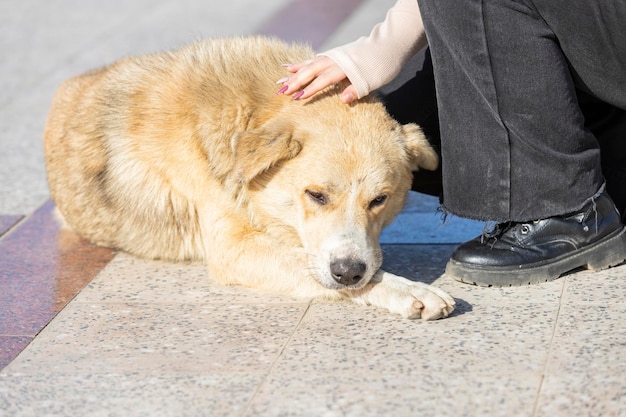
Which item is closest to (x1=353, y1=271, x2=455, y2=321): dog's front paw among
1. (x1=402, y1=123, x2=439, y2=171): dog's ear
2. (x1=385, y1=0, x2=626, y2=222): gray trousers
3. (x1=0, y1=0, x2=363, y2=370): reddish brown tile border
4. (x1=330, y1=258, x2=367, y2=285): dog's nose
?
(x1=330, y1=258, x2=367, y2=285): dog's nose

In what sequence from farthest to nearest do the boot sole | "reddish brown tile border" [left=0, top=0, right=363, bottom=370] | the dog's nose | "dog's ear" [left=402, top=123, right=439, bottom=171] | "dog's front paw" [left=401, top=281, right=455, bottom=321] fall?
"dog's ear" [left=402, top=123, right=439, bottom=171] → the boot sole → "reddish brown tile border" [left=0, top=0, right=363, bottom=370] → the dog's nose → "dog's front paw" [left=401, top=281, right=455, bottom=321]

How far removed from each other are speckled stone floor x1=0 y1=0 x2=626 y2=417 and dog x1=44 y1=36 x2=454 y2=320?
120 millimetres

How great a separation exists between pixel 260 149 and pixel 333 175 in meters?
0.31

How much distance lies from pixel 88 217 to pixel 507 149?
6.69 ft

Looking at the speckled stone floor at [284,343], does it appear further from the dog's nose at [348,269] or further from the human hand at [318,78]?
the human hand at [318,78]

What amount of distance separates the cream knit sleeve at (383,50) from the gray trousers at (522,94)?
8.0 inches

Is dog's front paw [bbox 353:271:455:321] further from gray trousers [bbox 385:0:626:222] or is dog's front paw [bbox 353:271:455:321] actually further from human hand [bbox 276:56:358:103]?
human hand [bbox 276:56:358:103]

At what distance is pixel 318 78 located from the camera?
384cm

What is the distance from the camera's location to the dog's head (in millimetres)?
3676

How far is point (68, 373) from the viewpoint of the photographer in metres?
3.25

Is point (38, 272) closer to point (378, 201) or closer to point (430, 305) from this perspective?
point (378, 201)

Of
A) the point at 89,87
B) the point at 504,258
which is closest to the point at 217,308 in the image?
the point at 504,258

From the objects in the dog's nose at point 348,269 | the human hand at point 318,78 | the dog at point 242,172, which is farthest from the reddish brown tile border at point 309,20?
the dog's nose at point 348,269

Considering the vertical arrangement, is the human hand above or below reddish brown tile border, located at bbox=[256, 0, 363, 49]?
above
